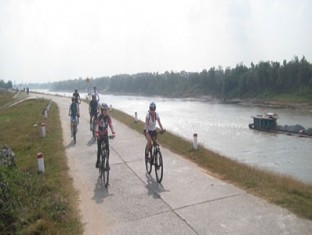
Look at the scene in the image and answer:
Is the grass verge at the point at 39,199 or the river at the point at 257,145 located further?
the river at the point at 257,145

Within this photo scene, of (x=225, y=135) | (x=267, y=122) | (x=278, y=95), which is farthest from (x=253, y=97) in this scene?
(x=225, y=135)

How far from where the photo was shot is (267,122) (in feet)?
150

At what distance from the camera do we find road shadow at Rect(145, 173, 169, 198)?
380 inches

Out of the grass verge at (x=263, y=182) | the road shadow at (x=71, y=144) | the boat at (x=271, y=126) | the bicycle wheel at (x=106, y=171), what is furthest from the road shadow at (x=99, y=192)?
the boat at (x=271, y=126)

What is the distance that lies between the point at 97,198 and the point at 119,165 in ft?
11.8

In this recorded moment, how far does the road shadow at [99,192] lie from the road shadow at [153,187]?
124cm

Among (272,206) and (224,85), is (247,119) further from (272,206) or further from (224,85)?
(224,85)

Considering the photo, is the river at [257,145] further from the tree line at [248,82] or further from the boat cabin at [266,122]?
the tree line at [248,82]

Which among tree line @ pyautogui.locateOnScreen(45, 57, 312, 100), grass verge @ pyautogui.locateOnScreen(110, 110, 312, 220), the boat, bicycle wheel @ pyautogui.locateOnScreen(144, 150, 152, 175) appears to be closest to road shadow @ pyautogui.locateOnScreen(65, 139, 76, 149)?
grass verge @ pyautogui.locateOnScreen(110, 110, 312, 220)

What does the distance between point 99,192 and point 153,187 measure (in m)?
1.65

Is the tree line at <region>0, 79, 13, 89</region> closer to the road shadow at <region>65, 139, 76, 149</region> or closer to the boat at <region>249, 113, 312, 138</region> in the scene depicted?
the boat at <region>249, 113, 312, 138</region>

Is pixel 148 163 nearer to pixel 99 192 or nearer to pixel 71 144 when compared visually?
pixel 99 192

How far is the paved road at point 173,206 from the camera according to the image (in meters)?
7.31

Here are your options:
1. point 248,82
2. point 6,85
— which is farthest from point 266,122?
point 6,85
